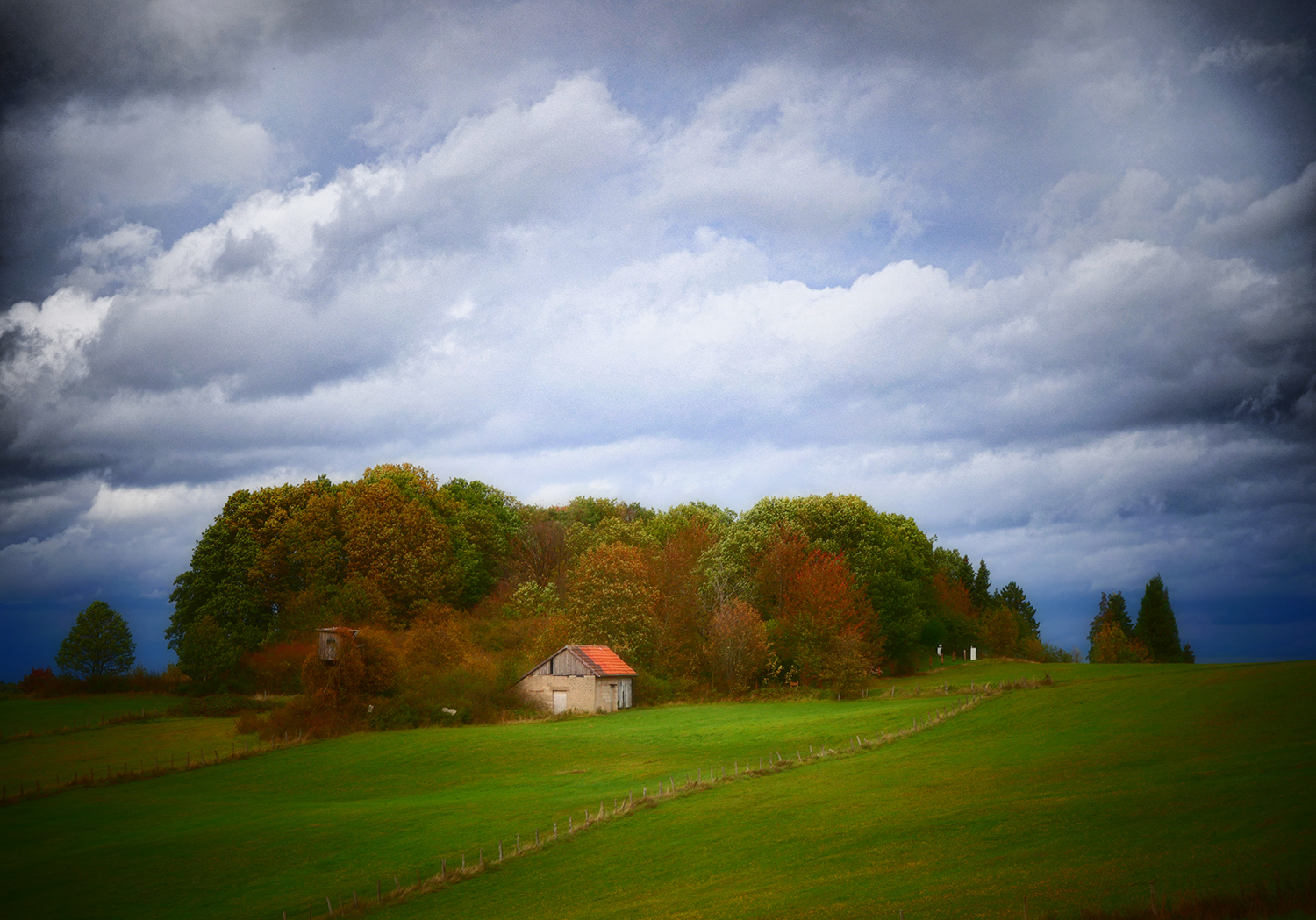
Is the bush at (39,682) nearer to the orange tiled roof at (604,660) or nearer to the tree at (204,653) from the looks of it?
the tree at (204,653)

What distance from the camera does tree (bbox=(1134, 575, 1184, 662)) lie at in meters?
118

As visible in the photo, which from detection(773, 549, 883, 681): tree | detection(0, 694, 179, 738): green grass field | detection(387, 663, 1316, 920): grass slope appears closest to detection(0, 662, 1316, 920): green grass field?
detection(387, 663, 1316, 920): grass slope

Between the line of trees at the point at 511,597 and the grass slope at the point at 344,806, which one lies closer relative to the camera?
the grass slope at the point at 344,806

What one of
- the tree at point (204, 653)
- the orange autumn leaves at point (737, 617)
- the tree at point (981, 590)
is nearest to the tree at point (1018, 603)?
the tree at point (981, 590)

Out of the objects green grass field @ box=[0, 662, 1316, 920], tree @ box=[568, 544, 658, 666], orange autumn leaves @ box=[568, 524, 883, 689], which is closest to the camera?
green grass field @ box=[0, 662, 1316, 920]

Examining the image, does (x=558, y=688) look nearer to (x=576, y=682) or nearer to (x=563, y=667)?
(x=576, y=682)

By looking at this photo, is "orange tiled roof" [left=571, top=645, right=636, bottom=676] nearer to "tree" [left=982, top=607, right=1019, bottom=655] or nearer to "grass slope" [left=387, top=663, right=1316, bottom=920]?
"grass slope" [left=387, top=663, right=1316, bottom=920]

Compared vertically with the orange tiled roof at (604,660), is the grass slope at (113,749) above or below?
below

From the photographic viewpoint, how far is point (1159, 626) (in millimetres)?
118812

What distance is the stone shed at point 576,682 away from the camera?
77.9m

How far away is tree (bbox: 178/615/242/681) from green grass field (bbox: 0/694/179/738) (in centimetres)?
409

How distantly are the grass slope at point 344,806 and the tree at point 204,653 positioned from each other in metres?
22.3

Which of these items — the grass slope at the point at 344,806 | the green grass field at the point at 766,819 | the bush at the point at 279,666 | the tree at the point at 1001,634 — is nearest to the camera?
the green grass field at the point at 766,819

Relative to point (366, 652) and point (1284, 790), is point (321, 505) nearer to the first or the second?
point (366, 652)
